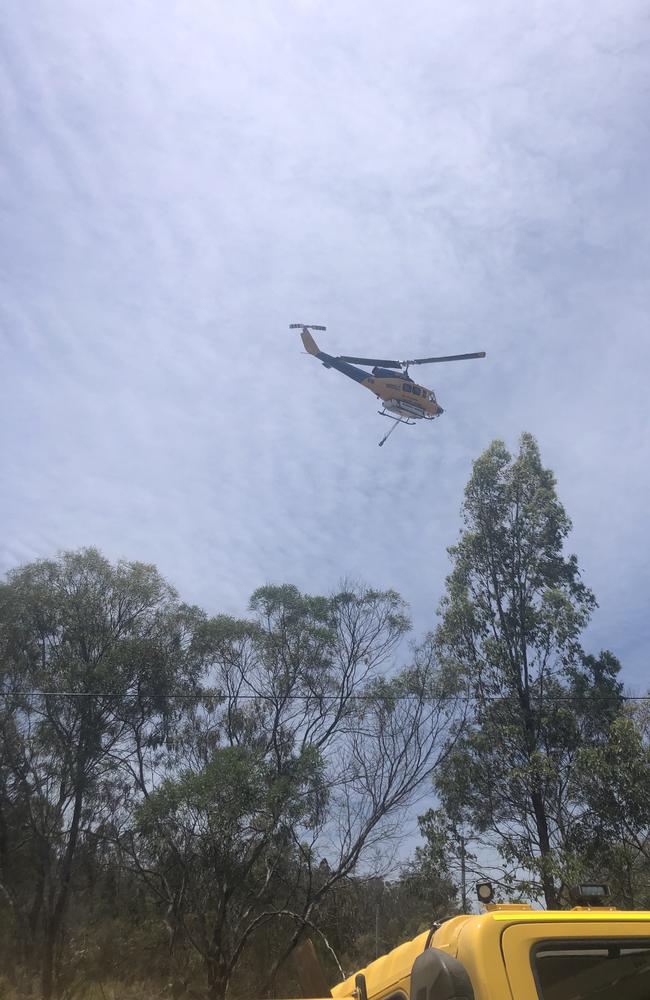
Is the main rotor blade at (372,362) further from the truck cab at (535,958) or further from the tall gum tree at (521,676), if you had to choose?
the truck cab at (535,958)

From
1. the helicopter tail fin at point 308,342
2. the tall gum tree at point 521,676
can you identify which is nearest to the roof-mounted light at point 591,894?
the tall gum tree at point 521,676

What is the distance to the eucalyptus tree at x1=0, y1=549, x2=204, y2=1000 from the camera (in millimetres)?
26000

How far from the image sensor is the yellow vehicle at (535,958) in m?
2.23

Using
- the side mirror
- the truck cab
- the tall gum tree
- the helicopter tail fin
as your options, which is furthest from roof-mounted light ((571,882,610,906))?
the helicopter tail fin

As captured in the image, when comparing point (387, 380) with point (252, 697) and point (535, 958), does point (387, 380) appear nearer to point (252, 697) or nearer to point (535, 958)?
point (252, 697)

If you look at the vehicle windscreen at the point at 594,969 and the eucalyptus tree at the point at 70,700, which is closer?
the vehicle windscreen at the point at 594,969

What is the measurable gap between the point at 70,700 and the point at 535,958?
26.8m

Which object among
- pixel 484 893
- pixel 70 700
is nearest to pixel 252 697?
pixel 70 700

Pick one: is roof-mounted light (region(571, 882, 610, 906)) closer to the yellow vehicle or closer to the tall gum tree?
the yellow vehicle

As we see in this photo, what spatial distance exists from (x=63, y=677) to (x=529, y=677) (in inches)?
631

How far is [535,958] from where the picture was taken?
2.37 meters

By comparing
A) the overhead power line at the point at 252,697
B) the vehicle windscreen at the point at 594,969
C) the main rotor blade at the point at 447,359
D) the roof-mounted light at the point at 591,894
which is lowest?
the vehicle windscreen at the point at 594,969

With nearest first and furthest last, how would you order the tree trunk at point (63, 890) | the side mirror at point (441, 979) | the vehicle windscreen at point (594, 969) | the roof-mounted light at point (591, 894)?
the side mirror at point (441, 979)
the vehicle windscreen at point (594, 969)
the roof-mounted light at point (591, 894)
the tree trunk at point (63, 890)

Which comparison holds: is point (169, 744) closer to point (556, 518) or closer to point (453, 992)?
point (556, 518)
